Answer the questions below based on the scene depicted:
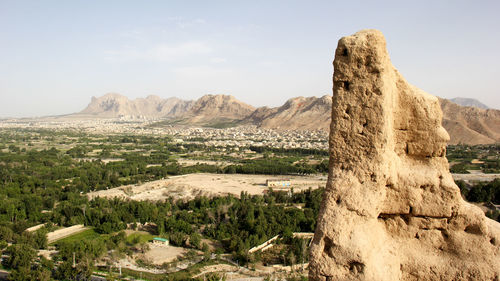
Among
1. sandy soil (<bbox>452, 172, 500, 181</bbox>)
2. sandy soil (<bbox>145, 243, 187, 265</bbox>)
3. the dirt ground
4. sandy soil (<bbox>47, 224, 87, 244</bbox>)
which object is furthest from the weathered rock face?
the dirt ground

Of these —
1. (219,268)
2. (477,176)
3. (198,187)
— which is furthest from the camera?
(477,176)

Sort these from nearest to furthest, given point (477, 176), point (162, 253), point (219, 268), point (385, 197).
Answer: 1. point (385, 197)
2. point (219, 268)
3. point (162, 253)
4. point (477, 176)

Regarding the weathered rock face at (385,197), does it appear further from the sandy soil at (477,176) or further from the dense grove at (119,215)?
the sandy soil at (477,176)

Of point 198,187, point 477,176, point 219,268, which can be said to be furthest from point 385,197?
point 477,176

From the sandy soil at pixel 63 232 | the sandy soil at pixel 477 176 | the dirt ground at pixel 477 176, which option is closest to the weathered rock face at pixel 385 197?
the sandy soil at pixel 63 232

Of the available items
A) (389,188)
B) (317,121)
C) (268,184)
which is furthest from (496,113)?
(389,188)

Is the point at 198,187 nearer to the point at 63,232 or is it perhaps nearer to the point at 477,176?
the point at 63,232

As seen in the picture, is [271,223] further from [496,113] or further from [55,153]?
[496,113]
